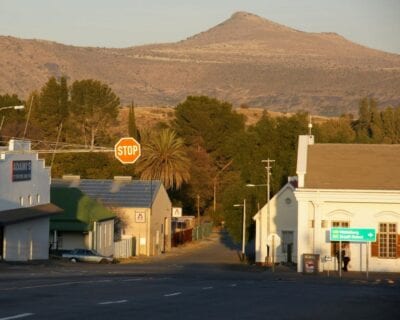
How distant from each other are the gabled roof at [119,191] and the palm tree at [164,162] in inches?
470

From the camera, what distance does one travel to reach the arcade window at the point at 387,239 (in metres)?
54.6

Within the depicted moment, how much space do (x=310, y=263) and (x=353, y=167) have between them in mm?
8692

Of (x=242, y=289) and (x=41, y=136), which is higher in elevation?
(x=41, y=136)

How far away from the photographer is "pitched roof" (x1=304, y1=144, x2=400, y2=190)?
182 ft

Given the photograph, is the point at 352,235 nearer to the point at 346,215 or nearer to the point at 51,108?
the point at 346,215

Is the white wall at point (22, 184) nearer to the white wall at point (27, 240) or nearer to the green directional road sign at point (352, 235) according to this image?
the white wall at point (27, 240)

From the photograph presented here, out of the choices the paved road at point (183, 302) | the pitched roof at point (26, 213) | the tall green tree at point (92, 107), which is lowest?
the paved road at point (183, 302)

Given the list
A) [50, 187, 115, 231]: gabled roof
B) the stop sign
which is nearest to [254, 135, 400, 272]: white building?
the stop sign

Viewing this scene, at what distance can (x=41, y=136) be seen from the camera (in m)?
118

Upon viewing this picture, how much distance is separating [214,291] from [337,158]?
33.5 meters

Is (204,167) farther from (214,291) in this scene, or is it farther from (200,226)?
(214,291)

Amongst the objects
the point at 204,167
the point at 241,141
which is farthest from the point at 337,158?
the point at 204,167

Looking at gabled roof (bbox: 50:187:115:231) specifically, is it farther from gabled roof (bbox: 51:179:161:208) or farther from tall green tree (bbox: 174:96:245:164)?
tall green tree (bbox: 174:96:245:164)

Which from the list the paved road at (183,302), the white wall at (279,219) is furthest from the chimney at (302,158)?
the paved road at (183,302)
